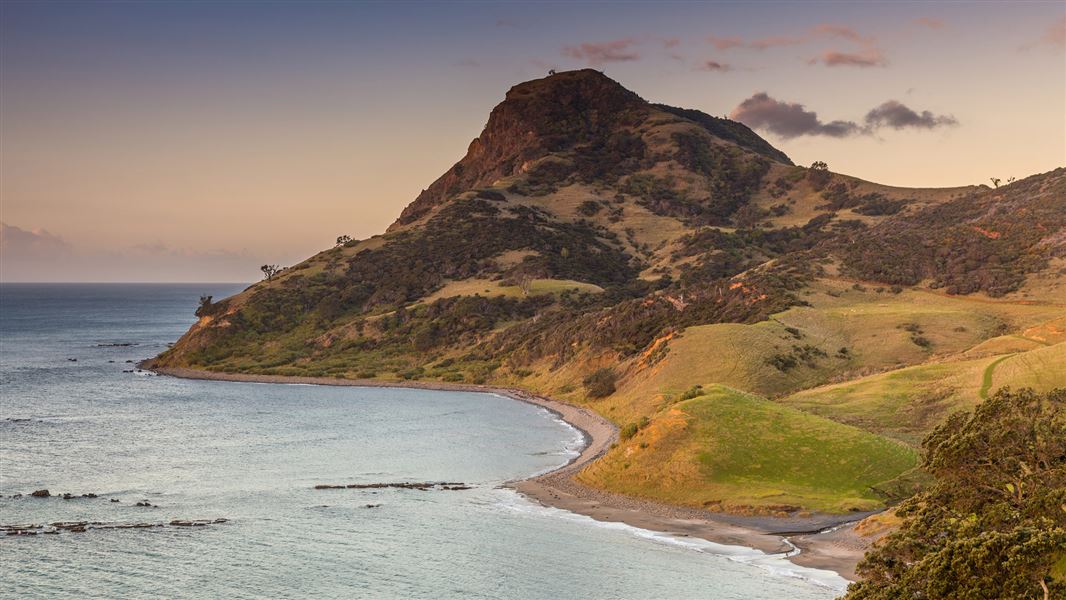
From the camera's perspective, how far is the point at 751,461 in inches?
2500

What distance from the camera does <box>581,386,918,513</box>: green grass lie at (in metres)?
58.4

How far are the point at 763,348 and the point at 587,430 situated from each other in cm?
2427

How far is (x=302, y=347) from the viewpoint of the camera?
174500mm

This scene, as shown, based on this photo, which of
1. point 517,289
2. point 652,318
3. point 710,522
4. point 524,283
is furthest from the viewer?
point 517,289

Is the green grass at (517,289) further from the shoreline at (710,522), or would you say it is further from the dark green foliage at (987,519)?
the dark green foliage at (987,519)

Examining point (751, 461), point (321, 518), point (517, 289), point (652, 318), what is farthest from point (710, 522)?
point (517, 289)

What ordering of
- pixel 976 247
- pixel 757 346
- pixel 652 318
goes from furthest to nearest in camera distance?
1. pixel 976 247
2. pixel 652 318
3. pixel 757 346

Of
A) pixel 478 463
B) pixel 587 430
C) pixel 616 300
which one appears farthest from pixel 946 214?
pixel 478 463

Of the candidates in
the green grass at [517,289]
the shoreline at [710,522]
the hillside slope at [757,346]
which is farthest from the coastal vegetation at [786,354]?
the shoreline at [710,522]

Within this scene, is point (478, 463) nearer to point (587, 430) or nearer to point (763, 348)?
point (587, 430)

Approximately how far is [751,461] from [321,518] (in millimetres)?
29949

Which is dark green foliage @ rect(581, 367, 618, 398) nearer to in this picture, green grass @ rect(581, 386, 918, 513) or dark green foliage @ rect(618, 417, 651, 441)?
dark green foliage @ rect(618, 417, 651, 441)

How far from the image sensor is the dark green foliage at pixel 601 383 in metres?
109

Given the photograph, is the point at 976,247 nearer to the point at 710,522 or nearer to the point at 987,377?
the point at 987,377
